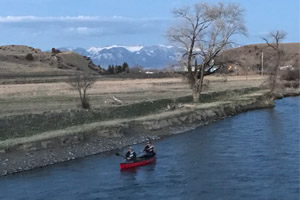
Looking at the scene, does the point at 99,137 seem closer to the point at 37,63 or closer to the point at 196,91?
the point at 196,91

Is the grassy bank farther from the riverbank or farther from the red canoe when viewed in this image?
the red canoe

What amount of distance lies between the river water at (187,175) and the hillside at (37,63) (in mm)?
64880

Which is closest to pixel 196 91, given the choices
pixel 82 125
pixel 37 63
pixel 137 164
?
pixel 82 125

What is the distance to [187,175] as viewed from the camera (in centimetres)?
2214

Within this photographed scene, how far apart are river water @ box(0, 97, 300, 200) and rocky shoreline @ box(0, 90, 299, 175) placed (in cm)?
112

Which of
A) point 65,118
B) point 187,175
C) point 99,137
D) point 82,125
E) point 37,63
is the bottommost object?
point 187,175

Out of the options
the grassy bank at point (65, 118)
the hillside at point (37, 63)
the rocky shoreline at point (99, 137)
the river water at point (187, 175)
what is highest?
the hillside at point (37, 63)

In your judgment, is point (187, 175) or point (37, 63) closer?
point (187, 175)

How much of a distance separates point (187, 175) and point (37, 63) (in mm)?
98912

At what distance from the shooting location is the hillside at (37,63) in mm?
95500

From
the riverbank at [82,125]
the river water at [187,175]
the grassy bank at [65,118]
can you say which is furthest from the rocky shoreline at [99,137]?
the grassy bank at [65,118]

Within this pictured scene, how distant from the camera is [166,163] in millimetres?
25250

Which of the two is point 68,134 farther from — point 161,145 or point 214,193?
point 214,193

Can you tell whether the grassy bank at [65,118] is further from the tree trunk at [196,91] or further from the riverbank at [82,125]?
the tree trunk at [196,91]
